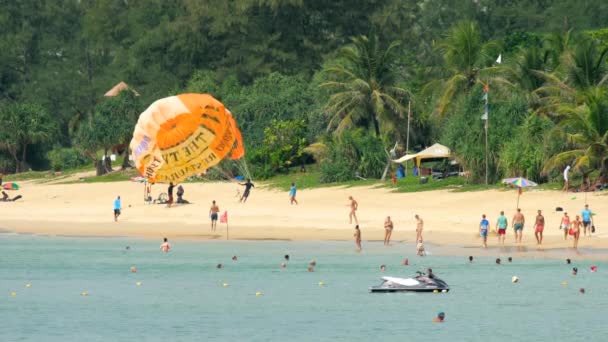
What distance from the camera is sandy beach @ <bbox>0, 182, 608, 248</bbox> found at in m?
47.4

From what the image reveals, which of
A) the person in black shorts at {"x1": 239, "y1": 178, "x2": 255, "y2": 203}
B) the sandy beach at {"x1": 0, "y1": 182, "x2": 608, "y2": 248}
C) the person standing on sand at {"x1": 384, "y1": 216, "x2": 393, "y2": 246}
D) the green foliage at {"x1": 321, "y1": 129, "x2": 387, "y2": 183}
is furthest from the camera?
the green foliage at {"x1": 321, "y1": 129, "x2": 387, "y2": 183}

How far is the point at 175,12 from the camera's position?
10194 cm

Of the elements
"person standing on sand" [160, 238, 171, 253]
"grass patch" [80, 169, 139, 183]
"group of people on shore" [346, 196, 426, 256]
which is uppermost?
"grass patch" [80, 169, 139, 183]

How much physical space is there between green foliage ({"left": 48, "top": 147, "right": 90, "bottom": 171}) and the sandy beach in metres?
22.2

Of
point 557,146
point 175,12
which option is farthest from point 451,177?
Answer: point 175,12

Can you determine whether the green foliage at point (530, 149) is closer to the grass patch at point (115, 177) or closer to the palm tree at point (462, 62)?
the palm tree at point (462, 62)

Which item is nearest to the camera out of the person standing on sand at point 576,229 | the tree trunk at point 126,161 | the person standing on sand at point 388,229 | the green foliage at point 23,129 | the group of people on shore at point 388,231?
the person standing on sand at point 576,229

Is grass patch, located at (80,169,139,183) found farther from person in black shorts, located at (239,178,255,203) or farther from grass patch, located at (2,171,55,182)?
person in black shorts, located at (239,178,255,203)

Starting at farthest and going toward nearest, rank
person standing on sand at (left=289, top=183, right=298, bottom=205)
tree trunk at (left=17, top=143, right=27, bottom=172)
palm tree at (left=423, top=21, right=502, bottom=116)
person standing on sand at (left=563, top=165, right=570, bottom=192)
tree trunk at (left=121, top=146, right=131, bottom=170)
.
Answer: tree trunk at (left=17, top=143, right=27, bottom=172) → tree trunk at (left=121, top=146, right=131, bottom=170) → palm tree at (left=423, top=21, right=502, bottom=116) → person standing on sand at (left=289, top=183, right=298, bottom=205) → person standing on sand at (left=563, top=165, right=570, bottom=192)

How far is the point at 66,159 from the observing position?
294 ft

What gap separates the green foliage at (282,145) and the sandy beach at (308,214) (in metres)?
4.93

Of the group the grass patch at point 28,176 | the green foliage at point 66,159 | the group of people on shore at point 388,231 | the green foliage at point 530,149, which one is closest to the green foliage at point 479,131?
the green foliage at point 530,149

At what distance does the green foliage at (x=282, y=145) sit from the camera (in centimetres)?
7075

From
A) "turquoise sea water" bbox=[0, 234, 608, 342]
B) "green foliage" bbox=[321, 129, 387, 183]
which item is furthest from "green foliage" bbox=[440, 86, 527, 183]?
"turquoise sea water" bbox=[0, 234, 608, 342]
